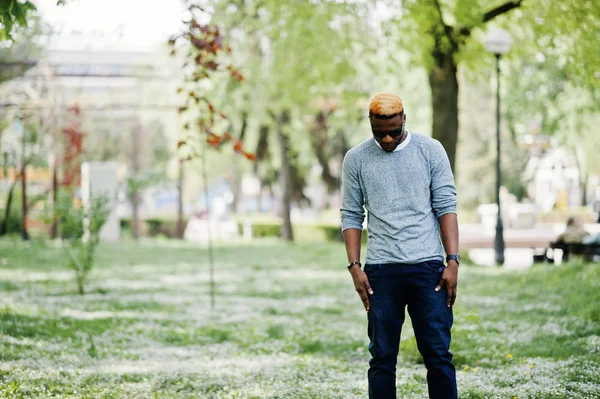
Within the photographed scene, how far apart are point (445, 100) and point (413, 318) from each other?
39.7 feet

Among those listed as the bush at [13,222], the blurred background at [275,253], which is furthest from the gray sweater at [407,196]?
the bush at [13,222]

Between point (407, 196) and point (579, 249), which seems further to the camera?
point (579, 249)

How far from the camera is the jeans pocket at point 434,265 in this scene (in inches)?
176

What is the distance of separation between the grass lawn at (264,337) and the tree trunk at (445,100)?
8.38ft

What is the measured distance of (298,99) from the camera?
2117 cm

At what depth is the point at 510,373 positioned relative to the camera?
6.79 metres

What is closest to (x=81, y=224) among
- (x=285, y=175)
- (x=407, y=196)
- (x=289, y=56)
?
(x=289, y=56)

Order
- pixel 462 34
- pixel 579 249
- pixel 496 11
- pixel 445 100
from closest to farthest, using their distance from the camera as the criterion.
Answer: pixel 496 11 < pixel 462 34 < pixel 445 100 < pixel 579 249

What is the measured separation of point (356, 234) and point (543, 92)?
1145 inches

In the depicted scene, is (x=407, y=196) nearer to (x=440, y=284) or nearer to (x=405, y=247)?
(x=405, y=247)

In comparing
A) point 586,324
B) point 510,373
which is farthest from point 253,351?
point 586,324

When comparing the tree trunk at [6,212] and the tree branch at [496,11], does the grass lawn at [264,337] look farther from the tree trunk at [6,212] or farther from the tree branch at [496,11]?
the tree trunk at [6,212]

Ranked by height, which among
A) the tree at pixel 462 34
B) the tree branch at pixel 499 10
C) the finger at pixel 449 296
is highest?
the tree branch at pixel 499 10

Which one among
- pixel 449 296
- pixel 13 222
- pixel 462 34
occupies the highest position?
pixel 462 34
